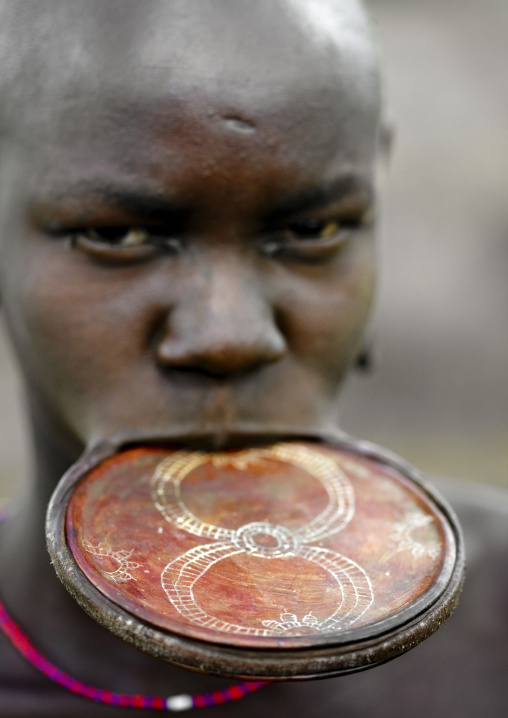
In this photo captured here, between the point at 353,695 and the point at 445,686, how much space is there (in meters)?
0.23

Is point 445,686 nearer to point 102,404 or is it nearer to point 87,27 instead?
point 102,404

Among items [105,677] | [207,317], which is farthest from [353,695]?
[207,317]

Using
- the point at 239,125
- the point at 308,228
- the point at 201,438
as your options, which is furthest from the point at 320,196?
the point at 201,438

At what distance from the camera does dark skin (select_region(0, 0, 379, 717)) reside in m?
1.47

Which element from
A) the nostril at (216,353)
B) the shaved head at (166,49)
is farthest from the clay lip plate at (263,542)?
the shaved head at (166,49)

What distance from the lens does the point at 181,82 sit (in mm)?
1465

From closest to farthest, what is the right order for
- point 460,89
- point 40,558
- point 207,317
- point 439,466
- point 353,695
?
point 207,317
point 353,695
point 40,558
point 439,466
point 460,89

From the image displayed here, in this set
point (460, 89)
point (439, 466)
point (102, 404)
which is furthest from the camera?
point (460, 89)

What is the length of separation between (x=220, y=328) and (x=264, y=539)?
0.40 m

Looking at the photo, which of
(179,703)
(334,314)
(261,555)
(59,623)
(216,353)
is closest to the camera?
(261,555)

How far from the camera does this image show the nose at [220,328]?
4.76 feet

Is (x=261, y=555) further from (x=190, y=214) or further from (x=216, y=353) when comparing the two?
(x=190, y=214)

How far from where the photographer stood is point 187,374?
1.52 metres

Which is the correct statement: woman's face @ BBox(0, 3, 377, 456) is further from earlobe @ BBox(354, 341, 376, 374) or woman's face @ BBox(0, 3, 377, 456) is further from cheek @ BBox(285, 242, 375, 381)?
earlobe @ BBox(354, 341, 376, 374)
